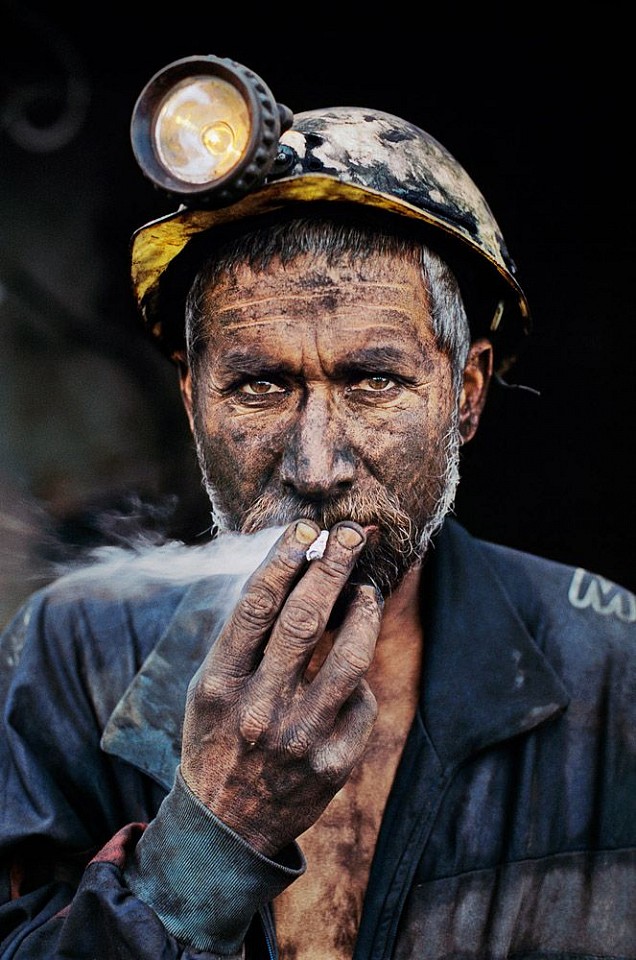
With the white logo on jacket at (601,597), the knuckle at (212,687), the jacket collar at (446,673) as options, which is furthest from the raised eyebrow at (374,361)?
the white logo on jacket at (601,597)

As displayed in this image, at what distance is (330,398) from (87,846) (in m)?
1.23

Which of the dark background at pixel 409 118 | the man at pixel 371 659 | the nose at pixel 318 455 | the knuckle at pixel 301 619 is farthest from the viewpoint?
the dark background at pixel 409 118

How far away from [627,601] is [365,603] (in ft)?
4.03

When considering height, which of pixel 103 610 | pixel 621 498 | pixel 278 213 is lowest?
pixel 621 498

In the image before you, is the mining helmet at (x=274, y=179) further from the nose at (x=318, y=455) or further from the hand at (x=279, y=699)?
the hand at (x=279, y=699)

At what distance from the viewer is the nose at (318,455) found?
97.9 inches

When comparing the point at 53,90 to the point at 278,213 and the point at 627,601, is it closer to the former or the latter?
the point at 278,213

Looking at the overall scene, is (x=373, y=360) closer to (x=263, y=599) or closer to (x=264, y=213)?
(x=264, y=213)

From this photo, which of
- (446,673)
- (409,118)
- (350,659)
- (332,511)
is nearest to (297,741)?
(350,659)

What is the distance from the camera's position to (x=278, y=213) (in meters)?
2.66

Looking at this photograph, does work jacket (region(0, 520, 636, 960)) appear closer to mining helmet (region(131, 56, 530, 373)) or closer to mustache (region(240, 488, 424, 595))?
mustache (region(240, 488, 424, 595))

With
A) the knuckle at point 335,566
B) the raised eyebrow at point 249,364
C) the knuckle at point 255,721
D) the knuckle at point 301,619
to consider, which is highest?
the raised eyebrow at point 249,364

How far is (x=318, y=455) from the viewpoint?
2.51m

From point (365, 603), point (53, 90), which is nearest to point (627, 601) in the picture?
point (365, 603)
